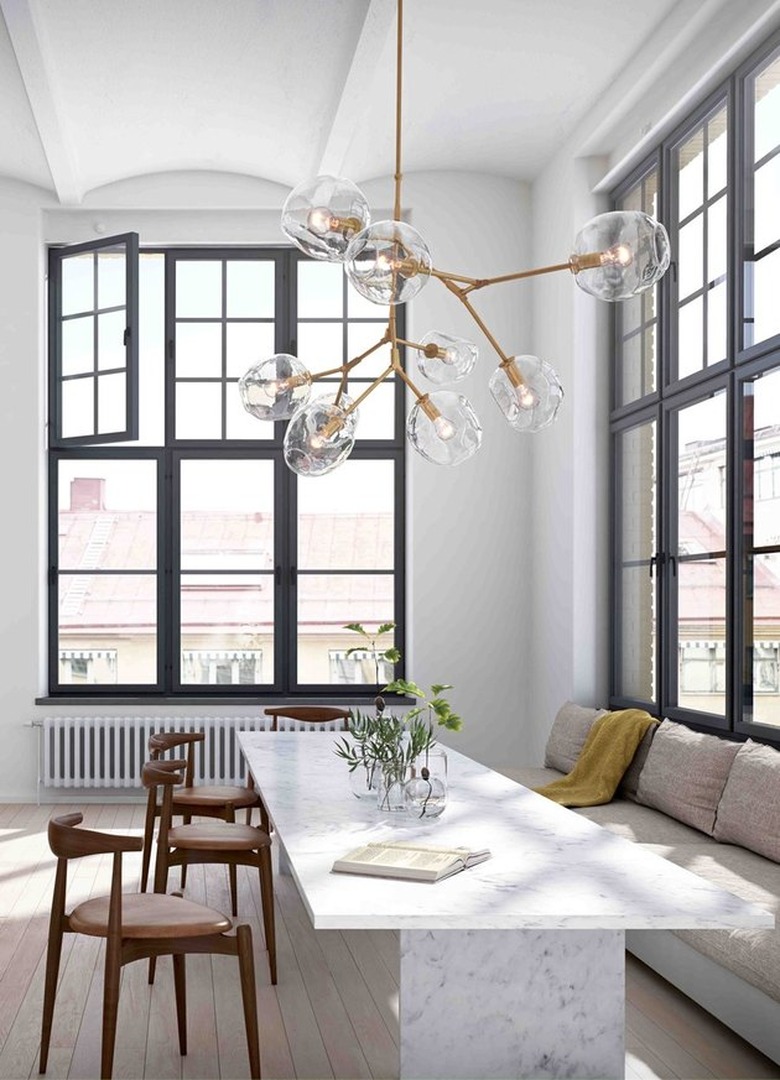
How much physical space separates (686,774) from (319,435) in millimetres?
2268

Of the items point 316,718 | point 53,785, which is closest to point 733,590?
point 316,718

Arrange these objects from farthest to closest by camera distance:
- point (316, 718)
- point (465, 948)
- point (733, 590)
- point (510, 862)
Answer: point (316, 718) < point (733, 590) < point (510, 862) < point (465, 948)

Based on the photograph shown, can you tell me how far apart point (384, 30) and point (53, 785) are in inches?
193

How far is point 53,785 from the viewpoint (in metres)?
7.98

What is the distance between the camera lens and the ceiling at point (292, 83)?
5672mm

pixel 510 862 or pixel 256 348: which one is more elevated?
pixel 256 348

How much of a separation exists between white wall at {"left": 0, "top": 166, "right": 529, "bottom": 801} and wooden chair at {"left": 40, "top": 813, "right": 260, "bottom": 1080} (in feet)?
15.3

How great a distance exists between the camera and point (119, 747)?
26.1ft

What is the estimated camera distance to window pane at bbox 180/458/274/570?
8.30m

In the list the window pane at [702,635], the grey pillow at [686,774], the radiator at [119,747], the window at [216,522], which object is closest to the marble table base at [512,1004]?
the grey pillow at [686,774]

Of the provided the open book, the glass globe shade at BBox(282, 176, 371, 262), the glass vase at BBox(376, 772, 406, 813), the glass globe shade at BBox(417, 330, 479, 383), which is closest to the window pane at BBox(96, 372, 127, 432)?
the glass globe shade at BBox(417, 330, 479, 383)

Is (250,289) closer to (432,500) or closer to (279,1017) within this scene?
(432,500)

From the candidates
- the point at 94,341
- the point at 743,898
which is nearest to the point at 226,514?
the point at 94,341

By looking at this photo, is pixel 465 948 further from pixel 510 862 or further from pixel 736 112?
pixel 736 112
